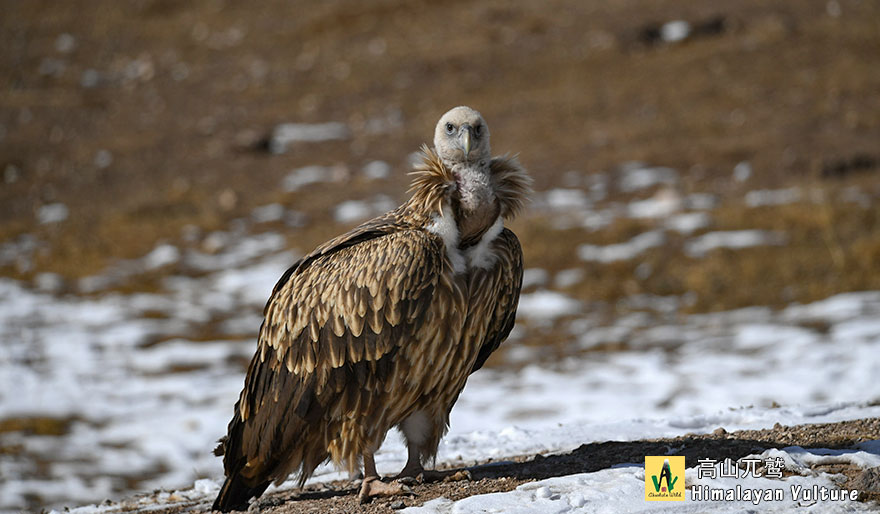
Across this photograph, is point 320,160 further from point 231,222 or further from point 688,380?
point 688,380

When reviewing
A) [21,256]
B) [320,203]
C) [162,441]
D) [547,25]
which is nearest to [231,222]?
[320,203]

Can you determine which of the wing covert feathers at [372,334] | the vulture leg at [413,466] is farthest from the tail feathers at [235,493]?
the vulture leg at [413,466]

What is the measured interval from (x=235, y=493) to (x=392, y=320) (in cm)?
162

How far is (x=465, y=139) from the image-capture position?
5.52m

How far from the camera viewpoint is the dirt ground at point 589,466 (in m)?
5.36

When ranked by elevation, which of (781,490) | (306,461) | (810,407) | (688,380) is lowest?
(781,490)

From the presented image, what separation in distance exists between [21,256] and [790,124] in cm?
1589

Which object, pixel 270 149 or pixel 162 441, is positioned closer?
pixel 162 441

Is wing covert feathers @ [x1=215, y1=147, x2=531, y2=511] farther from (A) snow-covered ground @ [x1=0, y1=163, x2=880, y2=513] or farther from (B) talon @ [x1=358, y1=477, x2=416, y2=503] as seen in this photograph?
(A) snow-covered ground @ [x1=0, y1=163, x2=880, y2=513]

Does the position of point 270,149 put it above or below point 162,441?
above

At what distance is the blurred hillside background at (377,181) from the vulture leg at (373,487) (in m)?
4.79

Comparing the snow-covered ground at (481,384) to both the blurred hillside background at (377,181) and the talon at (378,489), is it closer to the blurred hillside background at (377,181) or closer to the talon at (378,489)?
the blurred hillside background at (377,181)

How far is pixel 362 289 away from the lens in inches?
213

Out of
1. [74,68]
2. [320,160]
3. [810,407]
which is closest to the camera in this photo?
[810,407]
